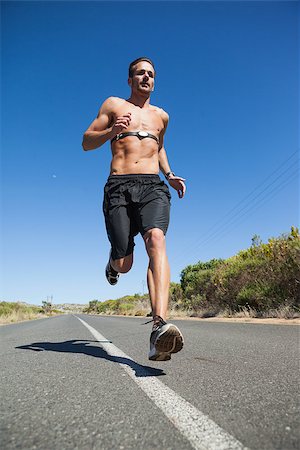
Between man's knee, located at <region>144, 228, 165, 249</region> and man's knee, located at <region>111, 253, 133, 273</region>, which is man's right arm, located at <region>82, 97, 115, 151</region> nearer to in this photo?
man's knee, located at <region>144, 228, 165, 249</region>

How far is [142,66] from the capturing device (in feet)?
11.7

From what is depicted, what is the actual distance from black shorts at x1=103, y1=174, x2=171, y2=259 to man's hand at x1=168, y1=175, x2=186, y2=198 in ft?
1.25

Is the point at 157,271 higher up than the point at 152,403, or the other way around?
the point at 157,271

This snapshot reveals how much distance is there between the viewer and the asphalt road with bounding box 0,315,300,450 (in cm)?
118

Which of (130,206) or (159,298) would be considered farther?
(130,206)

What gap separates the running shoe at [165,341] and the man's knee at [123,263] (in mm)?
1106

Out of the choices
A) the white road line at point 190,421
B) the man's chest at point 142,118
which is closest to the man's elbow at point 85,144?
the man's chest at point 142,118

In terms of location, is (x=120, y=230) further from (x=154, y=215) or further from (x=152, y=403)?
(x=152, y=403)

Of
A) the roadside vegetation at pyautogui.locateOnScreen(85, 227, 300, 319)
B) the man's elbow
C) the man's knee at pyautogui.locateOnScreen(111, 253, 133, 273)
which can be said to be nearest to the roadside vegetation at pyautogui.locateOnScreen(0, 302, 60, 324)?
the roadside vegetation at pyautogui.locateOnScreen(85, 227, 300, 319)

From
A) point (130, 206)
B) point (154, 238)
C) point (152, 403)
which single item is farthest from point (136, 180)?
point (152, 403)

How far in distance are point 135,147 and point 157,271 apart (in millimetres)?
1305

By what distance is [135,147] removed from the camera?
134 inches

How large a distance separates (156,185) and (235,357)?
1697mm

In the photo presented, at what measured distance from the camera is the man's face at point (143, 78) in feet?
11.7
